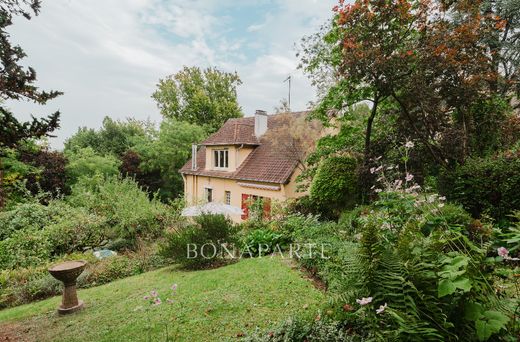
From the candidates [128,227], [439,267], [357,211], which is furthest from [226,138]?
[439,267]

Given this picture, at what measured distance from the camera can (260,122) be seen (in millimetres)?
18484

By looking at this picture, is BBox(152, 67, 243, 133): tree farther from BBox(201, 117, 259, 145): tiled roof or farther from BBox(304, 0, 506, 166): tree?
BBox(304, 0, 506, 166): tree

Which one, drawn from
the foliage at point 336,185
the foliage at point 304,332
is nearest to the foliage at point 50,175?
the foliage at point 336,185

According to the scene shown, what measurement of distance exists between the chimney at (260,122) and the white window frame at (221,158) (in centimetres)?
239

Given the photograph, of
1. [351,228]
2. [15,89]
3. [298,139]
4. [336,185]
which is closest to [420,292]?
[15,89]

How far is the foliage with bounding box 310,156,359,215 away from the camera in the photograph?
9.73m

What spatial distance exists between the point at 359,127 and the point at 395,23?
138 inches

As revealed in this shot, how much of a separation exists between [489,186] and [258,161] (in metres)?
11.8

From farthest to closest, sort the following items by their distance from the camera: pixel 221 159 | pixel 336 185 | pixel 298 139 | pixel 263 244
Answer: pixel 221 159, pixel 298 139, pixel 336 185, pixel 263 244

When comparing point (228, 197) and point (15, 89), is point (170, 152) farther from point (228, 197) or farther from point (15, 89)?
point (15, 89)

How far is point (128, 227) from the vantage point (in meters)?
12.1

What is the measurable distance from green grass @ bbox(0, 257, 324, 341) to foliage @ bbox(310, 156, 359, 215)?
3878 millimetres

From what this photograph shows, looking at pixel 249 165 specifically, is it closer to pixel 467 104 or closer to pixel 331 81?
pixel 331 81

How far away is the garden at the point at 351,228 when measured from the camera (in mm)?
2432
